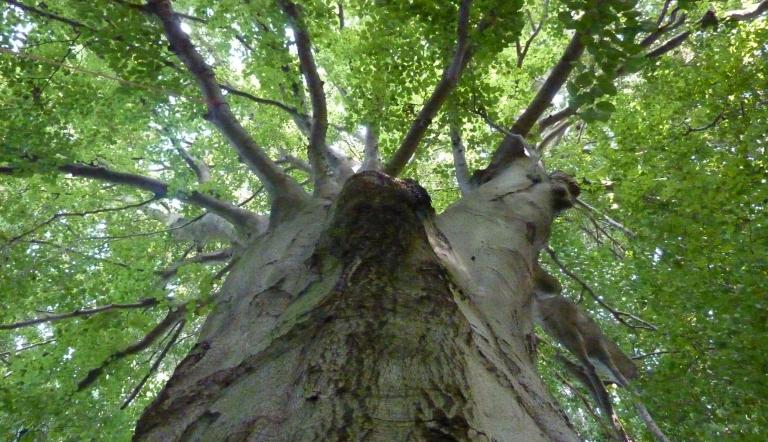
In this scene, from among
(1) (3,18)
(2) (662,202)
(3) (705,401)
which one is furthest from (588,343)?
(1) (3,18)

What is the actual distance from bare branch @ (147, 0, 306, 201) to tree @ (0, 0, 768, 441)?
0.02 meters

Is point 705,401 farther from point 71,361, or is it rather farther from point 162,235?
point 162,235

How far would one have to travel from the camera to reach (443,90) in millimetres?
3473

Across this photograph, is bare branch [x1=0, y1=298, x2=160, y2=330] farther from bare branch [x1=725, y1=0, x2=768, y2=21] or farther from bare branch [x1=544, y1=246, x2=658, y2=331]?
bare branch [x1=725, y1=0, x2=768, y2=21]

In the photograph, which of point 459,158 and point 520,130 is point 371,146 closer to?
point 459,158

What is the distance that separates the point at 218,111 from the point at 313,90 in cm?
67

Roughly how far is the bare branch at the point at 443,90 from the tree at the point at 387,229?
0.02m

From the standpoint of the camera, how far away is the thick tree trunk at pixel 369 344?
126cm

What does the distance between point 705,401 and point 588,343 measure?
942 millimetres

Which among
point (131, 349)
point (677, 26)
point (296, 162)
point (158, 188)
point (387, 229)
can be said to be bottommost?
point (387, 229)

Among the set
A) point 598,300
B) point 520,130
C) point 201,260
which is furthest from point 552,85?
point 201,260

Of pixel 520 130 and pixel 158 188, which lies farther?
pixel 520 130

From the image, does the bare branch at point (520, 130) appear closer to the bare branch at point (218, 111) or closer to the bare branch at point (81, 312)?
the bare branch at point (218, 111)

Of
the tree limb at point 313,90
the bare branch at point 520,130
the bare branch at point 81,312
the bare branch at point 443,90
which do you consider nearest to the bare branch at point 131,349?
the bare branch at point 81,312
